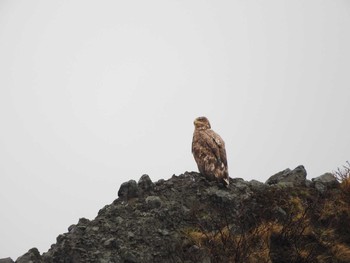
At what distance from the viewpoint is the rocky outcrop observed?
9594 millimetres

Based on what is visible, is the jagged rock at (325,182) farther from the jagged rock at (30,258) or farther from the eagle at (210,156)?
the jagged rock at (30,258)

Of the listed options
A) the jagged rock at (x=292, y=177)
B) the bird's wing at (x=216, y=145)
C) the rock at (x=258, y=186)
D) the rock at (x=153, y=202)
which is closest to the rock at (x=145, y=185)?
the rock at (x=153, y=202)

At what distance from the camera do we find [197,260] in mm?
9117

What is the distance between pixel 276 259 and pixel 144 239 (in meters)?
3.84

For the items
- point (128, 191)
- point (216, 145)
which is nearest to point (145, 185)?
point (128, 191)

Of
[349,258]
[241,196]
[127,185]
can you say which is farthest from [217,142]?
[349,258]

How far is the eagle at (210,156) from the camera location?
44.0 feet

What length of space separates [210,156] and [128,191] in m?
3.50

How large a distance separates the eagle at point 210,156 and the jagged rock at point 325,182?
11.8 feet

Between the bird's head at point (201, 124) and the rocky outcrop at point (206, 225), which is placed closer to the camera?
the rocky outcrop at point (206, 225)

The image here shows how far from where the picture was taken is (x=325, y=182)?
13.9m

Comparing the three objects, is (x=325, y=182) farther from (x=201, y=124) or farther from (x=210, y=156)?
(x=201, y=124)

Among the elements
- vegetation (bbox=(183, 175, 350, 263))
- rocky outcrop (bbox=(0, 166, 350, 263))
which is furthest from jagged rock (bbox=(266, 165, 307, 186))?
vegetation (bbox=(183, 175, 350, 263))

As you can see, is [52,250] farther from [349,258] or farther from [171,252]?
[349,258]
